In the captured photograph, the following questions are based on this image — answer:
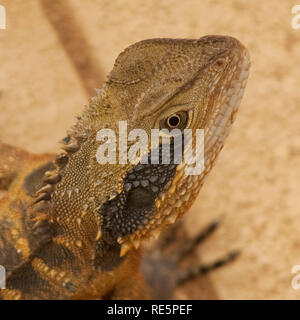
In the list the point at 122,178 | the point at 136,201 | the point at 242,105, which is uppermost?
the point at 242,105

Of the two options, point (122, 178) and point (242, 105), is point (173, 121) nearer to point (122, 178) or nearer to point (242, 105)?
point (122, 178)

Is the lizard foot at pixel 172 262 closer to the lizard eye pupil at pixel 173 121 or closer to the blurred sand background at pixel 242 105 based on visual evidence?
the blurred sand background at pixel 242 105

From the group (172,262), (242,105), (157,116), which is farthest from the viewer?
(242,105)

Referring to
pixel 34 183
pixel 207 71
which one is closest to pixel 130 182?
pixel 207 71

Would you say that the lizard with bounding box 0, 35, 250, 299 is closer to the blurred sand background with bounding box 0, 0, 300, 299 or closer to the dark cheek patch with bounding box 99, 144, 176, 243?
the dark cheek patch with bounding box 99, 144, 176, 243

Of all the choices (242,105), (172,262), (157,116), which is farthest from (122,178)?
(242,105)

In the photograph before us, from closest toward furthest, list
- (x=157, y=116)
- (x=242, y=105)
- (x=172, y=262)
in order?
1. (x=157, y=116)
2. (x=172, y=262)
3. (x=242, y=105)
